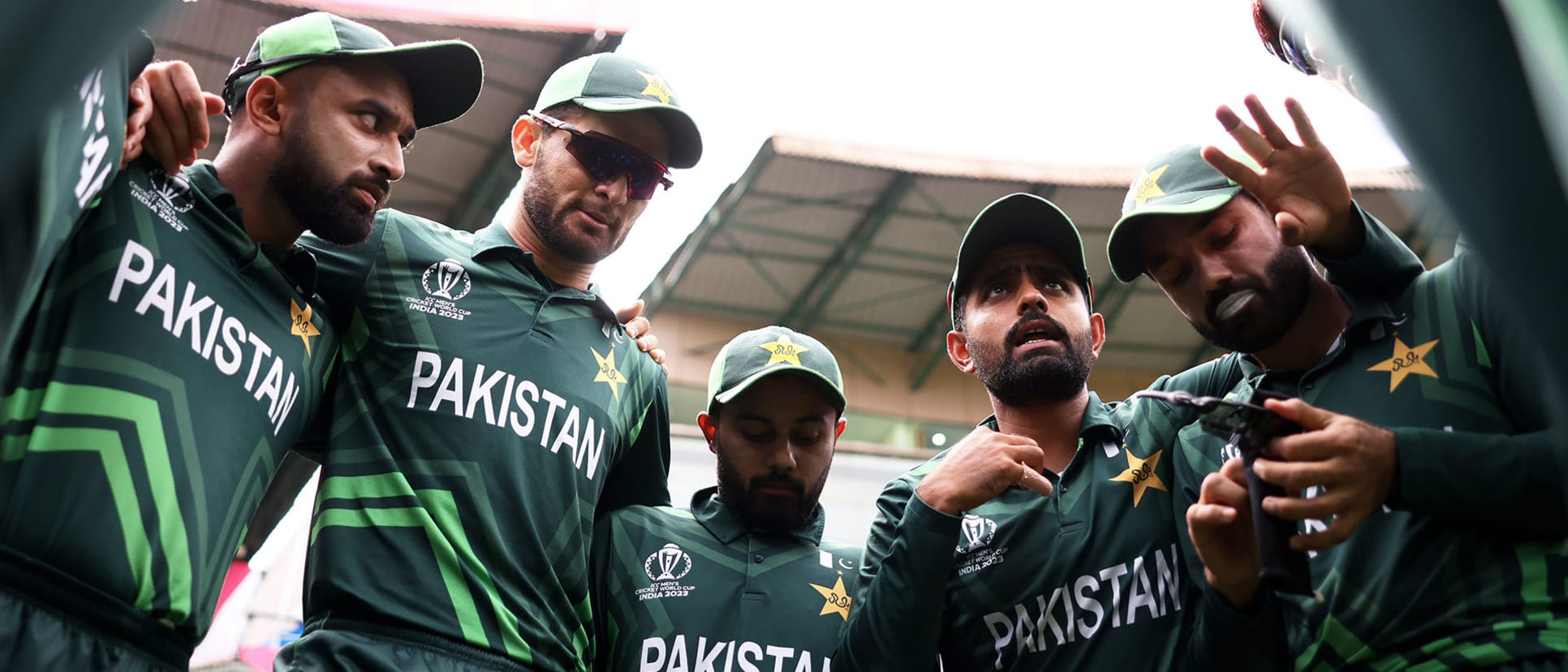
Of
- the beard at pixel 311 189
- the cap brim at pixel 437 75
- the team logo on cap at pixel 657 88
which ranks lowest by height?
the beard at pixel 311 189

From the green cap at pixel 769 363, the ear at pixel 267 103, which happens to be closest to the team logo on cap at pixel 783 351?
the green cap at pixel 769 363

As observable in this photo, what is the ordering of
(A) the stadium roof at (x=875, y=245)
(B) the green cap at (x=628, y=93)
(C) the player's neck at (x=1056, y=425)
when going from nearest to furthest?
A: (C) the player's neck at (x=1056, y=425) → (B) the green cap at (x=628, y=93) → (A) the stadium roof at (x=875, y=245)

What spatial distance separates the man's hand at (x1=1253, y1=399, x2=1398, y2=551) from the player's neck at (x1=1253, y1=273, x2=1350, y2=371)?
815 millimetres

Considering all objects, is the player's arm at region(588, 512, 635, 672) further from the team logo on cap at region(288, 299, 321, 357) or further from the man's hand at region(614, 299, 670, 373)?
the team logo on cap at region(288, 299, 321, 357)

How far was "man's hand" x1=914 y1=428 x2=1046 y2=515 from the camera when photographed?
130 inches

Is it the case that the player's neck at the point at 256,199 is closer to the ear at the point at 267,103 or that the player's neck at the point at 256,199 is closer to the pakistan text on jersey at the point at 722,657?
the ear at the point at 267,103

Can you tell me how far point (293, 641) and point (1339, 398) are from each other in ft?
10.0

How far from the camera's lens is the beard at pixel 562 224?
4.05 metres

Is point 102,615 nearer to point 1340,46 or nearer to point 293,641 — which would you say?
point 293,641

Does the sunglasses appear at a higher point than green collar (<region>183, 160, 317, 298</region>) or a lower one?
higher

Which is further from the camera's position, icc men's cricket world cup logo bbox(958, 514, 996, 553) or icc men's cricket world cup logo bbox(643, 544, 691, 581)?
icc men's cricket world cup logo bbox(643, 544, 691, 581)

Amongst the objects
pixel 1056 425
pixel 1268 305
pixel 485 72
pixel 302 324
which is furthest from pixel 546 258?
pixel 485 72

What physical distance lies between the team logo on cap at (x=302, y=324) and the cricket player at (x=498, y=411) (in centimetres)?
21

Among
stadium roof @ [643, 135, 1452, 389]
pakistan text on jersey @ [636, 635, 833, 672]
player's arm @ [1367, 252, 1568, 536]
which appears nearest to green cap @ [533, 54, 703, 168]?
pakistan text on jersey @ [636, 635, 833, 672]
